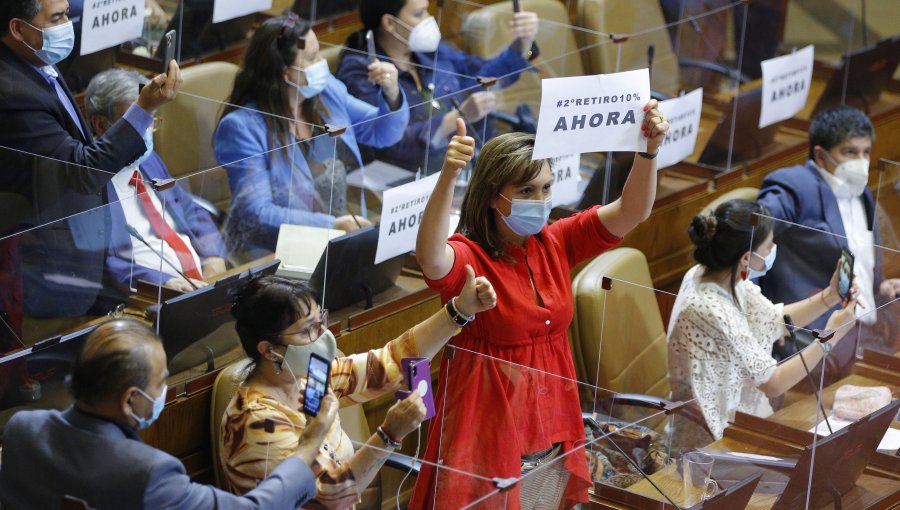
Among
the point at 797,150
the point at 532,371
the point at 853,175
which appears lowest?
the point at 797,150

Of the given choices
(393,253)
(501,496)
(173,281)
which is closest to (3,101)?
(173,281)

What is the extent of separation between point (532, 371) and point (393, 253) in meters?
1.08

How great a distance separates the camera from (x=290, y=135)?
4090 mm

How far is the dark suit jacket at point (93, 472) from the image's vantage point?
2160 mm

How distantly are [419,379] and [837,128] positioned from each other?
2.56 meters

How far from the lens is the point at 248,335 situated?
8.95ft

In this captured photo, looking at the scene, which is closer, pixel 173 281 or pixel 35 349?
pixel 35 349

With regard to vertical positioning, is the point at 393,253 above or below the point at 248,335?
below

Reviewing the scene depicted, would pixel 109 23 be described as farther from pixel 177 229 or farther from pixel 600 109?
pixel 600 109

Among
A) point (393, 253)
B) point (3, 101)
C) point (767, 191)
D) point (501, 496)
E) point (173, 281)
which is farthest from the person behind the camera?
point (767, 191)

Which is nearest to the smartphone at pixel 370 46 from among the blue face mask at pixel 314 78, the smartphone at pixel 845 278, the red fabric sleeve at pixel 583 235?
the blue face mask at pixel 314 78

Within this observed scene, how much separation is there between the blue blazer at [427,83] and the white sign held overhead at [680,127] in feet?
1.76

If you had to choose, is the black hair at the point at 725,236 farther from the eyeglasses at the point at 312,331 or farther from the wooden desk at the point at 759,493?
the eyeglasses at the point at 312,331

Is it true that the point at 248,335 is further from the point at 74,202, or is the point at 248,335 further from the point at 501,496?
the point at 74,202
